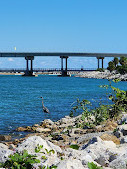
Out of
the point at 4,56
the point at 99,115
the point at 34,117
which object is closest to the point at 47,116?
the point at 34,117

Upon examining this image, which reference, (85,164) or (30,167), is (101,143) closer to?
(85,164)

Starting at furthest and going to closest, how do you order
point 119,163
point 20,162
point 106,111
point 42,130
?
point 42,130
point 106,111
point 119,163
point 20,162

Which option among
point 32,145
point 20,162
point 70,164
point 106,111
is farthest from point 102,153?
point 106,111

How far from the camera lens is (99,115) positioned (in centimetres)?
1480

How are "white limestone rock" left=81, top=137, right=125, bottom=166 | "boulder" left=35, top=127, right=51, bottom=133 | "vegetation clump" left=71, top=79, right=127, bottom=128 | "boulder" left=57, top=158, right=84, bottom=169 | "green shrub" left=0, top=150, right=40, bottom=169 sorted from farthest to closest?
"boulder" left=35, top=127, right=51, bottom=133, "vegetation clump" left=71, top=79, right=127, bottom=128, "white limestone rock" left=81, top=137, right=125, bottom=166, "green shrub" left=0, top=150, right=40, bottom=169, "boulder" left=57, top=158, right=84, bottom=169

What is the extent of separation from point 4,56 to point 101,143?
398 ft

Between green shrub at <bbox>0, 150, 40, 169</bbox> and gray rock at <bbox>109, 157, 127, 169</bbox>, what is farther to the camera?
gray rock at <bbox>109, 157, 127, 169</bbox>

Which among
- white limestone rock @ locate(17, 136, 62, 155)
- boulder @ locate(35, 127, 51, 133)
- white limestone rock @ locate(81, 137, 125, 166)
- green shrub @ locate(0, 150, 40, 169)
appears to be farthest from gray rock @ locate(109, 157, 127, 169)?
boulder @ locate(35, 127, 51, 133)

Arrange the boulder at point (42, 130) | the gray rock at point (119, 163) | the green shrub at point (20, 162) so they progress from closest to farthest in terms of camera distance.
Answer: the green shrub at point (20, 162), the gray rock at point (119, 163), the boulder at point (42, 130)

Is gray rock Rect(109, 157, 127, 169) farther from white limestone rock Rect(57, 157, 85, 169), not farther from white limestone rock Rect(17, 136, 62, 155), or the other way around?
white limestone rock Rect(17, 136, 62, 155)

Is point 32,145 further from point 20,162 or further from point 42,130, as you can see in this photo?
point 42,130

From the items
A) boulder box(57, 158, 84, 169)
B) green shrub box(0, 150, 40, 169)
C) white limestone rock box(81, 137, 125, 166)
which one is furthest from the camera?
white limestone rock box(81, 137, 125, 166)

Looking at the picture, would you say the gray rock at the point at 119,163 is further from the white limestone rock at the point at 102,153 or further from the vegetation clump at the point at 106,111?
the vegetation clump at the point at 106,111

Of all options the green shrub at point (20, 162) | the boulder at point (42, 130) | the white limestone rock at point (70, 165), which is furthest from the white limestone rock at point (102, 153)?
the boulder at point (42, 130)
